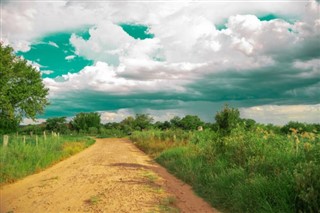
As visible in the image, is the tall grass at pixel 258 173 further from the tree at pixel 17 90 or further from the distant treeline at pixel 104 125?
the distant treeline at pixel 104 125

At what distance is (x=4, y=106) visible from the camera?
4319 centimetres

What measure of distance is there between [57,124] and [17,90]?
7064 cm

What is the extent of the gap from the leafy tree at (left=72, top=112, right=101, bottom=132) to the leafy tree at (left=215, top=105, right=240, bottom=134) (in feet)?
355

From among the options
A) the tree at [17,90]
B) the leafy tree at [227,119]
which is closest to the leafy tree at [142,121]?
the tree at [17,90]

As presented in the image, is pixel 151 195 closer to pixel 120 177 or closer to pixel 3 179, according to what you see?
pixel 120 177

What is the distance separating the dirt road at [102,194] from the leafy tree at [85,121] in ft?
355

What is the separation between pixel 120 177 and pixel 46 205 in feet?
15.7

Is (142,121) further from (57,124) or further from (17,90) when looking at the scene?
(17,90)

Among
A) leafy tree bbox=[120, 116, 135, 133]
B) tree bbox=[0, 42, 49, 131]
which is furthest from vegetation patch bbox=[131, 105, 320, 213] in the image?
leafy tree bbox=[120, 116, 135, 133]

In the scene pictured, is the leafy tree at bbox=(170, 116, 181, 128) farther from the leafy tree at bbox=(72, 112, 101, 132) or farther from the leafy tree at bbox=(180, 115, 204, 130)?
the leafy tree at bbox=(72, 112, 101, 132)

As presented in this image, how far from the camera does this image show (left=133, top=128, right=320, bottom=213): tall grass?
827cm

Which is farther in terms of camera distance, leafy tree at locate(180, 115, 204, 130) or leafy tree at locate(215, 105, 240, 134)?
leafy tree at locate(180, 115, 204, 130)

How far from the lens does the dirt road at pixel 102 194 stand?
10.7 metres

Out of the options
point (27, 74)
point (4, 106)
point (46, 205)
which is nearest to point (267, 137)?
point (46, 205)
